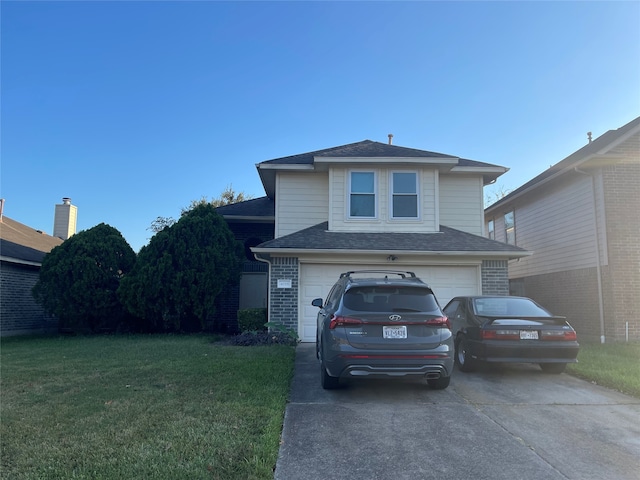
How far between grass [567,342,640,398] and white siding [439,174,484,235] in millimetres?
4517

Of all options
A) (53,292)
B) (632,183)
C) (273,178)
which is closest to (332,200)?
(273,178)

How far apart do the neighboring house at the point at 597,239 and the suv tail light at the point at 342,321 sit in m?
8.96

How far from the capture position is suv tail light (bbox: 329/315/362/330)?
5789mm

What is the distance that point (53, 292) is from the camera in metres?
13.3

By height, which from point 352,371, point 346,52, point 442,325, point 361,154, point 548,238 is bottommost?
point 352,371

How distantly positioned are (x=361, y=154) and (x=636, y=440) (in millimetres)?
9749

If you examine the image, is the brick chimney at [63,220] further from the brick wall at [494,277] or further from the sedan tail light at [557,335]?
the sedan tail light at [557,335]

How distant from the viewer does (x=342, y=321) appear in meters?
5.82

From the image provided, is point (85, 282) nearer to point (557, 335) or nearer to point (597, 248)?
point (557, 335)

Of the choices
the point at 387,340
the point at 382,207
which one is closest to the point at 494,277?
the point at 382,207

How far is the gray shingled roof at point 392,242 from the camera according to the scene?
11266 millimetres

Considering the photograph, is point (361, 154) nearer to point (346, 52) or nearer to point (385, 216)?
point (385, 216)

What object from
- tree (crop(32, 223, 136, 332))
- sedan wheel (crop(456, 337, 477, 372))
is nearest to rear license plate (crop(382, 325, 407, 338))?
sedan wheel (crop(456, 337, 477, 372))

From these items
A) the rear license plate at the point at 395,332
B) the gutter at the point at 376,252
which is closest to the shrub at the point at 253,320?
the gutter at the point at 376,252
